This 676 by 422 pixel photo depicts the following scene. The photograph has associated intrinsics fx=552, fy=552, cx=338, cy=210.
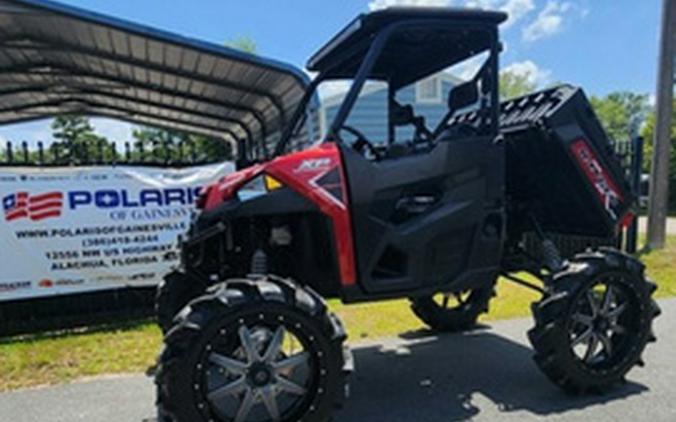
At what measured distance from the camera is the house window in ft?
16.8

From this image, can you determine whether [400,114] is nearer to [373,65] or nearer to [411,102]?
[411,102]

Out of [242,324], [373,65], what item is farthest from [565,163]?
[242,324]

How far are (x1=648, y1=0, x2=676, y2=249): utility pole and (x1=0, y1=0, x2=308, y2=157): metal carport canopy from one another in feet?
23.8

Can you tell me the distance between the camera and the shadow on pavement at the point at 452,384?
154 inches

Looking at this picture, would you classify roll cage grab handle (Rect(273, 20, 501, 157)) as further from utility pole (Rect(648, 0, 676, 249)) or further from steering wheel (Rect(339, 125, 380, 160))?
utility pole (Rect(648, 0, 676, 249))

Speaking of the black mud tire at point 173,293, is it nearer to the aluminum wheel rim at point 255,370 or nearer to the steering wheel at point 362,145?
the aluminum wheel rim at point 255,370

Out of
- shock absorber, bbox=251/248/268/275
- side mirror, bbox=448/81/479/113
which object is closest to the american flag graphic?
shock absorber, bbox=251/248/268/275

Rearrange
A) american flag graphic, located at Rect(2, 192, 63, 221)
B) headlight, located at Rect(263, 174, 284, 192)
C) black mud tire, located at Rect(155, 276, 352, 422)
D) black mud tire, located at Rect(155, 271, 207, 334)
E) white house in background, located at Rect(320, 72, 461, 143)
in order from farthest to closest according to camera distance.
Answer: american flag graphic, located at Rect(2, 192, 63, 221) → white house in background, located at Rect(320, 72, 461, 143) → black mud tire, located at Rect(155, 271, 207, 334) → headlight, located at Rect(263, 174, 284, 192) → black mud tire, located at Rect(155, 276, 352, 422)

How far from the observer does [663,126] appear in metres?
11.2

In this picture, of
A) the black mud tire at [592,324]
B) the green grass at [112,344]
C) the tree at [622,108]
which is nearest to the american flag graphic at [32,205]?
the green grass at [112,344]

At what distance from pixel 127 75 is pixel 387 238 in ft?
43.8

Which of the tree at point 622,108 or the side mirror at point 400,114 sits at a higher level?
the tree at point 622,108

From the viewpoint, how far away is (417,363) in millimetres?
4957

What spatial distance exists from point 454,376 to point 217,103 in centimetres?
1418
